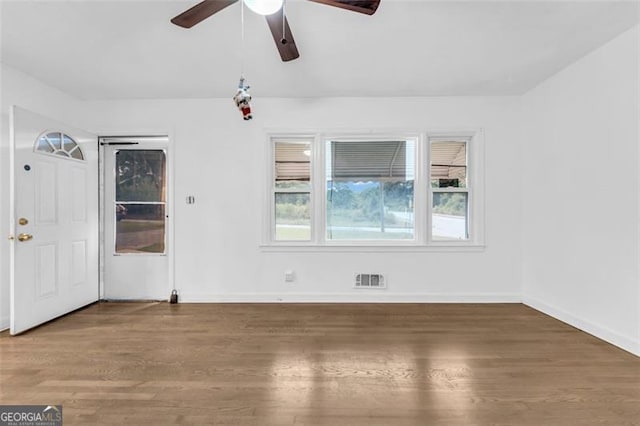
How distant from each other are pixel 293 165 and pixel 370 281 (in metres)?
1.82

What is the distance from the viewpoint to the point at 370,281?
3879 mm

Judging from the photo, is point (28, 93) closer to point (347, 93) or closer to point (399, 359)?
point (347, 93)

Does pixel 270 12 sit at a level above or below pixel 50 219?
above

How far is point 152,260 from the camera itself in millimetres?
4031

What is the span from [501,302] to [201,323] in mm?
3601

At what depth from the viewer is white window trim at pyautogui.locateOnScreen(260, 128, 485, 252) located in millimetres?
3867

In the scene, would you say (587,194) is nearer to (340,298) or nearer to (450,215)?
(450,215)

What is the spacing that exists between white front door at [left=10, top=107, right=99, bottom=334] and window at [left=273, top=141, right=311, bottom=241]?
231 centimetres

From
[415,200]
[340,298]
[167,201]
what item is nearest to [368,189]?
[415,200]

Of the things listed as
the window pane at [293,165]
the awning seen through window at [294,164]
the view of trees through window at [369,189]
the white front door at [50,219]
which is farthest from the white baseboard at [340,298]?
the awning seen through window at [294,164]

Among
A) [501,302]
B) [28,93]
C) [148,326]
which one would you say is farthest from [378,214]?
[28,93]

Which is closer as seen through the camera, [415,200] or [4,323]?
[4,323]

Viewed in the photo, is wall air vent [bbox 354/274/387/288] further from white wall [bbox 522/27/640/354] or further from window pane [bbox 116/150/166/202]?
window pane [bbox 116/150/166/202]

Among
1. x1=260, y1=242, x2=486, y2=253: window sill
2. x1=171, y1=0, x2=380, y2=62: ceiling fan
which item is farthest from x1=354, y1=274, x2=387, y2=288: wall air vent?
x1=171, y1=0, x2=380, y2=62: ceiling fan
